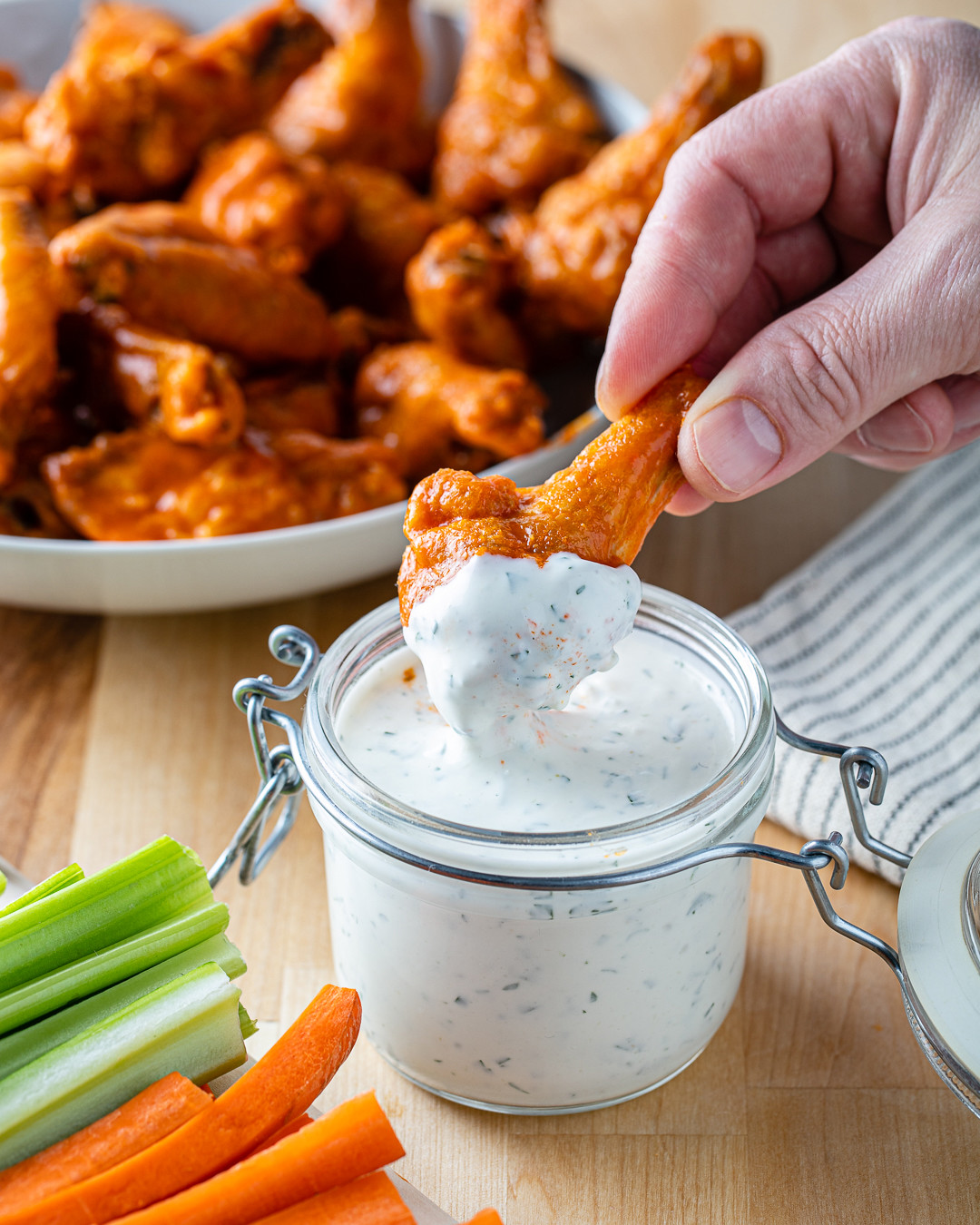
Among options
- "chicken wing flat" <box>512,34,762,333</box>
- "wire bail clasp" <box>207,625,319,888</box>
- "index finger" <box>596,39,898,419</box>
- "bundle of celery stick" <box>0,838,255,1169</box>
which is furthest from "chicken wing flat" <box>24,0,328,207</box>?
"bundle of celery stick" <box>0,838,255,1169</box>

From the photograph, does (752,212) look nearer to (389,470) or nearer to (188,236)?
(389,470)

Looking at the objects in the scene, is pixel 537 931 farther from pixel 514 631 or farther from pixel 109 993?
pixel 109 993

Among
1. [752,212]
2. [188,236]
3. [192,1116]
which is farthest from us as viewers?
[188,236]

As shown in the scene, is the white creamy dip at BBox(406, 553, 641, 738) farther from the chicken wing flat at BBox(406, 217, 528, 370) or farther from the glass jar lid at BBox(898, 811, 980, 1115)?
the chicken wing flat at BBox(406, 217, 528, 370)

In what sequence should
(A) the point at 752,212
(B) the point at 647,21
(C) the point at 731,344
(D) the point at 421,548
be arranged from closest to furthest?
(D) the point at 421,548
(A) the point at 752,212
(C) the point at 731,344
(B) the point at 647,21

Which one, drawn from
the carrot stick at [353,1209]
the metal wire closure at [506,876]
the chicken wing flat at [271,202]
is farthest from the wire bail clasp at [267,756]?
the chicken wing flat at [271,202]

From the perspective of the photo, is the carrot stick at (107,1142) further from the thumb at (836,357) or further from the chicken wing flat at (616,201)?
the chicken wing flat at (616,201)

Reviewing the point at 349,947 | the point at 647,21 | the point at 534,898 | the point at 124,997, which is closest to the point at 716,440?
the point at 534,898
